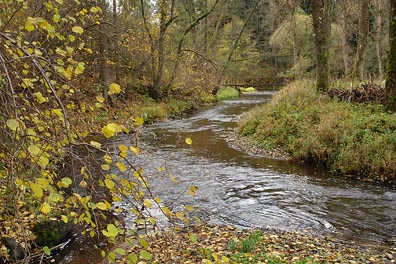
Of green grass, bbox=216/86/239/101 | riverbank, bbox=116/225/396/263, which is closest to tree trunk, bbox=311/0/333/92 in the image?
→ riverbank, bbox=116/225/396/263

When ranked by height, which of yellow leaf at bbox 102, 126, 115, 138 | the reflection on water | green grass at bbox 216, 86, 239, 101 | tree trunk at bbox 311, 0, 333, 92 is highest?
tree trunk at bbox 311, 0, 333, 92

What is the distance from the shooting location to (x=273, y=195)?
341 inches

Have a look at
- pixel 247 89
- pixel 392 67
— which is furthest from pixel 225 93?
pixel 392 67

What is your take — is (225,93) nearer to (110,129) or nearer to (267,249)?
(267,249)

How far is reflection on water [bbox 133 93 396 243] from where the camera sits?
280 inches

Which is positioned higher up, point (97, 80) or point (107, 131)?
point (97, 80)

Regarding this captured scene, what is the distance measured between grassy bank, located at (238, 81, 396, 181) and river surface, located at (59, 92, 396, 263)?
0.59 meters

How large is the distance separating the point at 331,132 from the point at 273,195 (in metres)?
3.65

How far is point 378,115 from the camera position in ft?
37.1

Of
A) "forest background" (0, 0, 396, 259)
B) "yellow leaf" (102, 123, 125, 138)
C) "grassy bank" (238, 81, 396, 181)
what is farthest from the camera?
"grassy bank" (238, 81, 396, 181)

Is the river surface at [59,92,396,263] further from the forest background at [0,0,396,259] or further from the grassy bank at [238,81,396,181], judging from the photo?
the forest background at [0,0,396,259]

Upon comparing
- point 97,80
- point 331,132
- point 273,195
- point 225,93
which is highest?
point 97,80

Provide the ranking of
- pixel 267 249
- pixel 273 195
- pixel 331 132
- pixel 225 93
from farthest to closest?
pixel 225 93
pixel 331 132
pixel 273 195
pixel 267 249

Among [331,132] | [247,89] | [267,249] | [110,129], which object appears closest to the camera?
[110,129]
